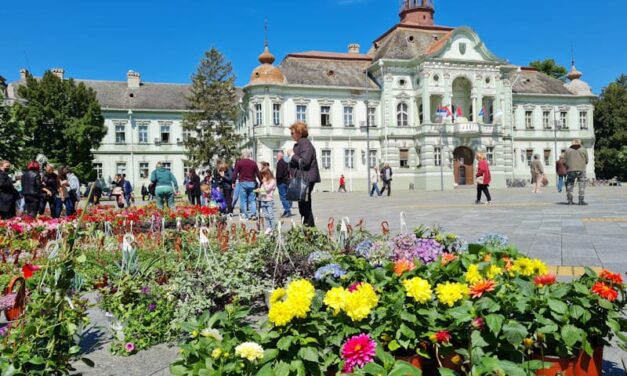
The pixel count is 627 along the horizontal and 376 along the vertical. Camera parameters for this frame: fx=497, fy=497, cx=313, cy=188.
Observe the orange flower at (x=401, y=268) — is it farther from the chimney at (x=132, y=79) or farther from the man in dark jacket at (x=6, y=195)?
the chimney at (x=132, y=79)

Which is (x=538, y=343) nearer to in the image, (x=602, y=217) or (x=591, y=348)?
(x=591, y=348)

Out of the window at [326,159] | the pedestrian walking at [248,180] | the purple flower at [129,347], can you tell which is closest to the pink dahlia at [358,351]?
the purple flower at [129,347]

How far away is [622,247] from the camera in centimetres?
702

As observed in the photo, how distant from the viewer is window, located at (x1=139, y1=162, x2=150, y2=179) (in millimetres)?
53875

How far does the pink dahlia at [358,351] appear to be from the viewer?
2207 millimetres

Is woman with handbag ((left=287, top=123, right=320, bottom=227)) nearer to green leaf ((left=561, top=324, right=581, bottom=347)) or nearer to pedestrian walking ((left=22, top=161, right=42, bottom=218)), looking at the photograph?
green leaf ((left=561, top=324, right=581, bottom=347))

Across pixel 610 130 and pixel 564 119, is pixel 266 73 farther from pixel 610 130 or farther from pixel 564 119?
pixel 610 130

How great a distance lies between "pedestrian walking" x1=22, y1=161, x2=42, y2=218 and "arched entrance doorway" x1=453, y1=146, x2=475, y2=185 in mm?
36309

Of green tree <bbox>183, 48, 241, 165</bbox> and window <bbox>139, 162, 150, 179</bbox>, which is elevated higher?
green tree <bbox>183, 48, 241, 165</bbox>

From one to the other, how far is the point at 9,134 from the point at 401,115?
33.9 meters

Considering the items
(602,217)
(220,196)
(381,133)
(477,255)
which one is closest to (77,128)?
(381,133)

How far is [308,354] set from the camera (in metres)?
2.23

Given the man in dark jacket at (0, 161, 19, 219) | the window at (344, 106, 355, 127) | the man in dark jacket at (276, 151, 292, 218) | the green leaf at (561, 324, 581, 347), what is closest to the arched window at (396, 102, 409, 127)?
the window at (344, 106, 355, 127)

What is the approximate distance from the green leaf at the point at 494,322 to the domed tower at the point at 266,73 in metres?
41.1
